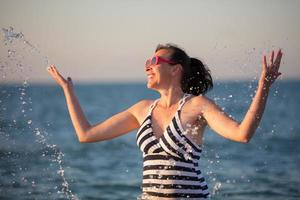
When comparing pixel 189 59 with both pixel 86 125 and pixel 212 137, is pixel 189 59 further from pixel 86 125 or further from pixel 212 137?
pixel 212 137

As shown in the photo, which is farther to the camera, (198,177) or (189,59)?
(189,59)

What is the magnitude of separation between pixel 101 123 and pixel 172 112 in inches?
24.0

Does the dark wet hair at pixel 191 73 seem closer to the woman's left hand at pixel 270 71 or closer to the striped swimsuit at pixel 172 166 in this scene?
the striped swimsuit at pixel 172 166

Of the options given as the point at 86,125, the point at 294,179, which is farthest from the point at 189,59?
the point at 294,179

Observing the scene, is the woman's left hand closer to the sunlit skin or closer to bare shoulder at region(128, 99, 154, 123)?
the sunlit skin

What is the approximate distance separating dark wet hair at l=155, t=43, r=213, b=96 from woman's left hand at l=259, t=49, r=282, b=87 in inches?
36.3

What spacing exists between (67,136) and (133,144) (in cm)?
575

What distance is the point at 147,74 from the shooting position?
Result: 5.31 meters

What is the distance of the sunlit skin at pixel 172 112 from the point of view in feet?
14.9

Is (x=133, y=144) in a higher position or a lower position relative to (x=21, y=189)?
higher

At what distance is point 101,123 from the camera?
5473mm

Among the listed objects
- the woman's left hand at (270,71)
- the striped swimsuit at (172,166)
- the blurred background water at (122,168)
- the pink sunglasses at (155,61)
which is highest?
the blurred background water at (122,168)

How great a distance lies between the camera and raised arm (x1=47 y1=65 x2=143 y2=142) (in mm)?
5410

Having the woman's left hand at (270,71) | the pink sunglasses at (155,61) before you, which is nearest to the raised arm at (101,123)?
the pink sunglasses at (155,61)
